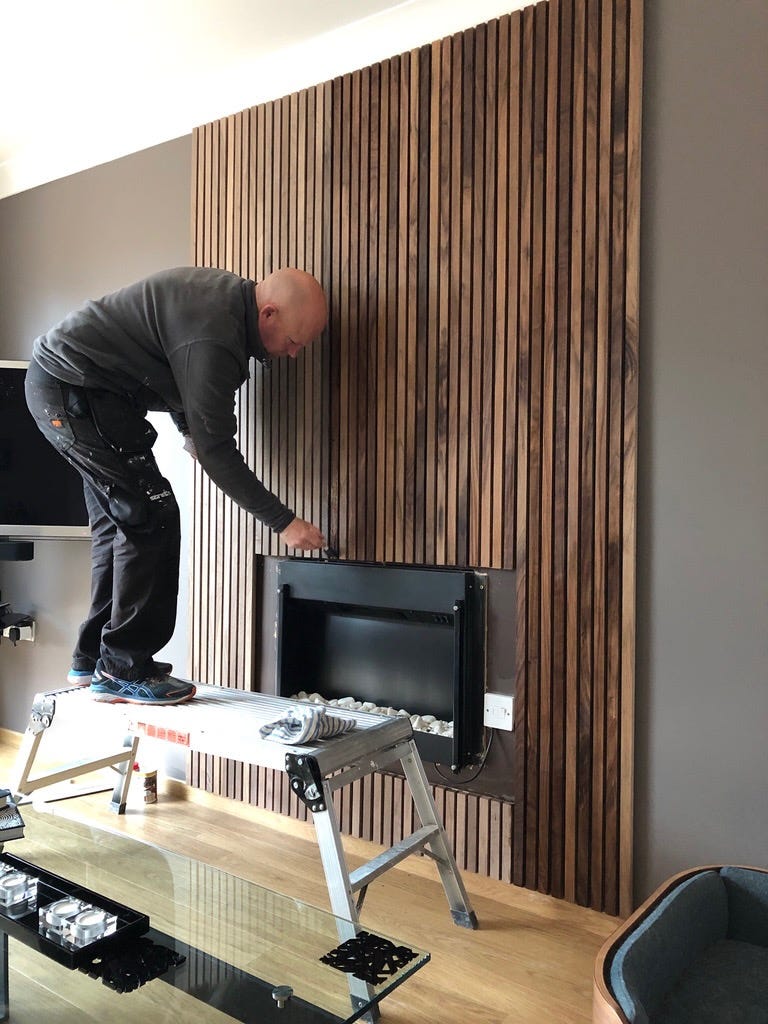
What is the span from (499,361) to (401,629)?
2.90 feet

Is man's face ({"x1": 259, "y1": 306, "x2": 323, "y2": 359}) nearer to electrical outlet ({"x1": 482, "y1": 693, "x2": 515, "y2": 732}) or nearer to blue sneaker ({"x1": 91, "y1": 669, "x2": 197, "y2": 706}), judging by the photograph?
blue sneaker ({"x1": 91, "y1": 669, "x2": 197, "y2": 706})

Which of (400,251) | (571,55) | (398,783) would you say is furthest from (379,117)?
(398,783)

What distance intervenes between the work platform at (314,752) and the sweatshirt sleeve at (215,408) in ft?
1.89

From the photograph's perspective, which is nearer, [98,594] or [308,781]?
[308,781]

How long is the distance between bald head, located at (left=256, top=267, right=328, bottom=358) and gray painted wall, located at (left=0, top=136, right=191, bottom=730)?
906 millimetres

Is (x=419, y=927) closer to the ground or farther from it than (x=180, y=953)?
closer to the ground

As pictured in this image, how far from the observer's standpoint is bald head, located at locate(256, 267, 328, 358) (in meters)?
2.31

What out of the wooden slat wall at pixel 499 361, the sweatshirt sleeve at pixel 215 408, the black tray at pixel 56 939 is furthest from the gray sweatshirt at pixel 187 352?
the black tray at pixel 56 939

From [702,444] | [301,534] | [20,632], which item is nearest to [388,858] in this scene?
[301,534]

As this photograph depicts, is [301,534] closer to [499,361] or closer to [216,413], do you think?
[216,413]

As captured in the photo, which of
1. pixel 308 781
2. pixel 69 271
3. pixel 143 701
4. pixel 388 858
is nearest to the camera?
pixel 308 781

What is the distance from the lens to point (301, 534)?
2.34 meters

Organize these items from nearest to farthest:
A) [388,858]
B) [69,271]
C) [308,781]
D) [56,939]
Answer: [56,939] < [308,781] < [388,858] < [69,271]

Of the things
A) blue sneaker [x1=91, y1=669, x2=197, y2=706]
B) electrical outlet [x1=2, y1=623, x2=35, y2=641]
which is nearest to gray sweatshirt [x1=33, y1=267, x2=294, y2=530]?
blue sneaker [x1=91, y1=669, x2=197, y2=706]
